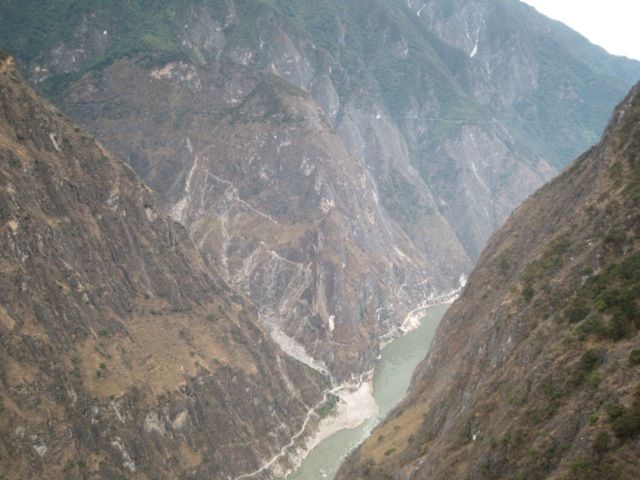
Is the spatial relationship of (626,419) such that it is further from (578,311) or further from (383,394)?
(383,394)

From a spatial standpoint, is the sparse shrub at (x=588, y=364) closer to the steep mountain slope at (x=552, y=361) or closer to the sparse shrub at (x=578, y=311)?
the steep mountain slope at (x=552, y=361)

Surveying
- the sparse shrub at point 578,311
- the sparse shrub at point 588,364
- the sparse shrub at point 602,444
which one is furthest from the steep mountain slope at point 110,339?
the sparse shrub at point 602,444

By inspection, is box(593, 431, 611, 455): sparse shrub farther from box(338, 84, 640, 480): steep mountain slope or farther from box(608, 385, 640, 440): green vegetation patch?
box(608, 385, 640, 440): green vegetation patch

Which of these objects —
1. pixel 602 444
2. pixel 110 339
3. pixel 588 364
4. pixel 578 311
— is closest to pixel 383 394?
pixel 110 339

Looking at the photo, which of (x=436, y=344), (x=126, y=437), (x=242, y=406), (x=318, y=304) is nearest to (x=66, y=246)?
(x=126, y=437)

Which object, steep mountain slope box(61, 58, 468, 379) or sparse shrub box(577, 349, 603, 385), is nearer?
sparse shrub box(577, 349, 603, 385)

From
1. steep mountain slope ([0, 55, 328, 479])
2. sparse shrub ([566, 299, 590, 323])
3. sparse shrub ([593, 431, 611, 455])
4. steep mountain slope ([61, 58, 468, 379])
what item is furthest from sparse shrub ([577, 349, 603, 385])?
steep mountain slope ([61, 58, 468, 379])
